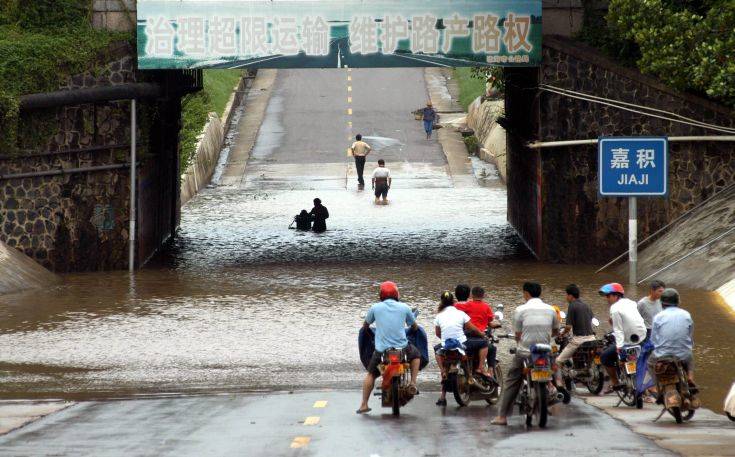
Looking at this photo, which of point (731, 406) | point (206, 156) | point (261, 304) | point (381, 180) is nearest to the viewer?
point (731, 406)

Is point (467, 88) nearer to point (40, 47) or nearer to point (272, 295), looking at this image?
point (40, 47)

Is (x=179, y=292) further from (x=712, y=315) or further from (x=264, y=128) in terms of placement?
(x=264, y=128)

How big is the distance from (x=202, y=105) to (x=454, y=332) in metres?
38.8

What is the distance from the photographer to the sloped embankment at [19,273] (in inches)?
989

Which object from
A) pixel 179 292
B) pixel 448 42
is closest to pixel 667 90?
pixel 448 42

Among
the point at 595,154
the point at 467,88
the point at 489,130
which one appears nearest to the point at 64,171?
the point at 595,154

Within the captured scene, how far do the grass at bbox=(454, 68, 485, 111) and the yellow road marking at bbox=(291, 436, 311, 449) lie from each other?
155ft

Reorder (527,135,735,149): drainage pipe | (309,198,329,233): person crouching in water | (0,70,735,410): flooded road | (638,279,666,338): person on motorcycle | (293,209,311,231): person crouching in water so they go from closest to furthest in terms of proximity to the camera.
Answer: (638,279,666,338): person on motorcycle
(0,70,735,410): flooded road
(527,135,735,149): drainage pipe
(309,198,329,233): person crouching in water
(293,209,311,231): person crouching in water

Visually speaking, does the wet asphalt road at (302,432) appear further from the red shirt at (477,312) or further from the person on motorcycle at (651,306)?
the person on motorcycle at (651,306)

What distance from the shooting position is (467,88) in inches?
2491

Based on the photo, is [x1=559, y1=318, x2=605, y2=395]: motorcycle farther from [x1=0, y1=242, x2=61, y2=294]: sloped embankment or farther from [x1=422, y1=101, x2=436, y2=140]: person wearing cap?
[x1=422, y1=101, x2=436, y2=140]: person wearing cap

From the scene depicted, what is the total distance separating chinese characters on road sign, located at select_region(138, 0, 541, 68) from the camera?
2723 centimetres

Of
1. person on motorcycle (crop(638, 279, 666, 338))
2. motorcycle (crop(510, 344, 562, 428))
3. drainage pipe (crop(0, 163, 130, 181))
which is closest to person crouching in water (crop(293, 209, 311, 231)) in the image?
drainage pipe (crop(0, 163, 130, 181))

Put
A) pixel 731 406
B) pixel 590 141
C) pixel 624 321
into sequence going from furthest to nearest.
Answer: pixel 590 141, pixel 624 321, pixel 731 406
